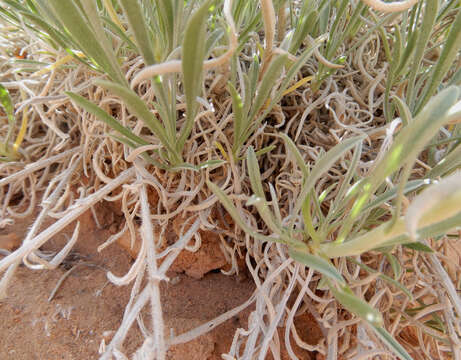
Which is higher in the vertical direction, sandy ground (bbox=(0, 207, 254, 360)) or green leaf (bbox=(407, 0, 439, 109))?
green leaf (bbox=(407, 0, 439, 109))

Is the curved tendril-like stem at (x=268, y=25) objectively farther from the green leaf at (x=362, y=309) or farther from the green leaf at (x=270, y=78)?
the green leaf at (x=362, y=309)

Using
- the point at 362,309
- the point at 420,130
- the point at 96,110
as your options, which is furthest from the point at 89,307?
the point at 420,130

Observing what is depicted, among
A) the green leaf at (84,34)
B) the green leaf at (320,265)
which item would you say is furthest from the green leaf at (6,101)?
the green leaf at (320,265)

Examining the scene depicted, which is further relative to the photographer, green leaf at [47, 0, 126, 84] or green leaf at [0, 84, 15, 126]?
green leaf at [0, 84, 15, 126]

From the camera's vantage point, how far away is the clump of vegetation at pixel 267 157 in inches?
13.4

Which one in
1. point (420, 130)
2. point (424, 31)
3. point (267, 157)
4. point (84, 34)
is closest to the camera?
point (420, 130)

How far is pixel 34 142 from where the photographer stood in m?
0.73

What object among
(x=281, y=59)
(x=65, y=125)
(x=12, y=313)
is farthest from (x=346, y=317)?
(x=65, y=125)

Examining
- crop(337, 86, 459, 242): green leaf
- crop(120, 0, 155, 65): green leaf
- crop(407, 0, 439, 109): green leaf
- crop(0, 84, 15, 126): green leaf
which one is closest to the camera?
crop(337, 86, 459, 242): green leaf

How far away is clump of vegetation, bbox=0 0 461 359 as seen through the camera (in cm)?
34

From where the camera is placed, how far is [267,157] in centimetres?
61

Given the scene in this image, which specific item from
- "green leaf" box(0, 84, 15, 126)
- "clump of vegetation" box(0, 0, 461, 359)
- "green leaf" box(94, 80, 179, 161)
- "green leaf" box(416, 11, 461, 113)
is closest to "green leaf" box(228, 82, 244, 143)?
"clump of vegetation" box(0, 0, 461, 359)

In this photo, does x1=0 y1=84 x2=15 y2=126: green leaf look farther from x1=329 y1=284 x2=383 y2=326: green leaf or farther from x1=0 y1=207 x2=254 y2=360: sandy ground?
x1=329 y1=284 x2=383 y2=326: green leaf

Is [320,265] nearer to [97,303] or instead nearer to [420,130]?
[420,130]
